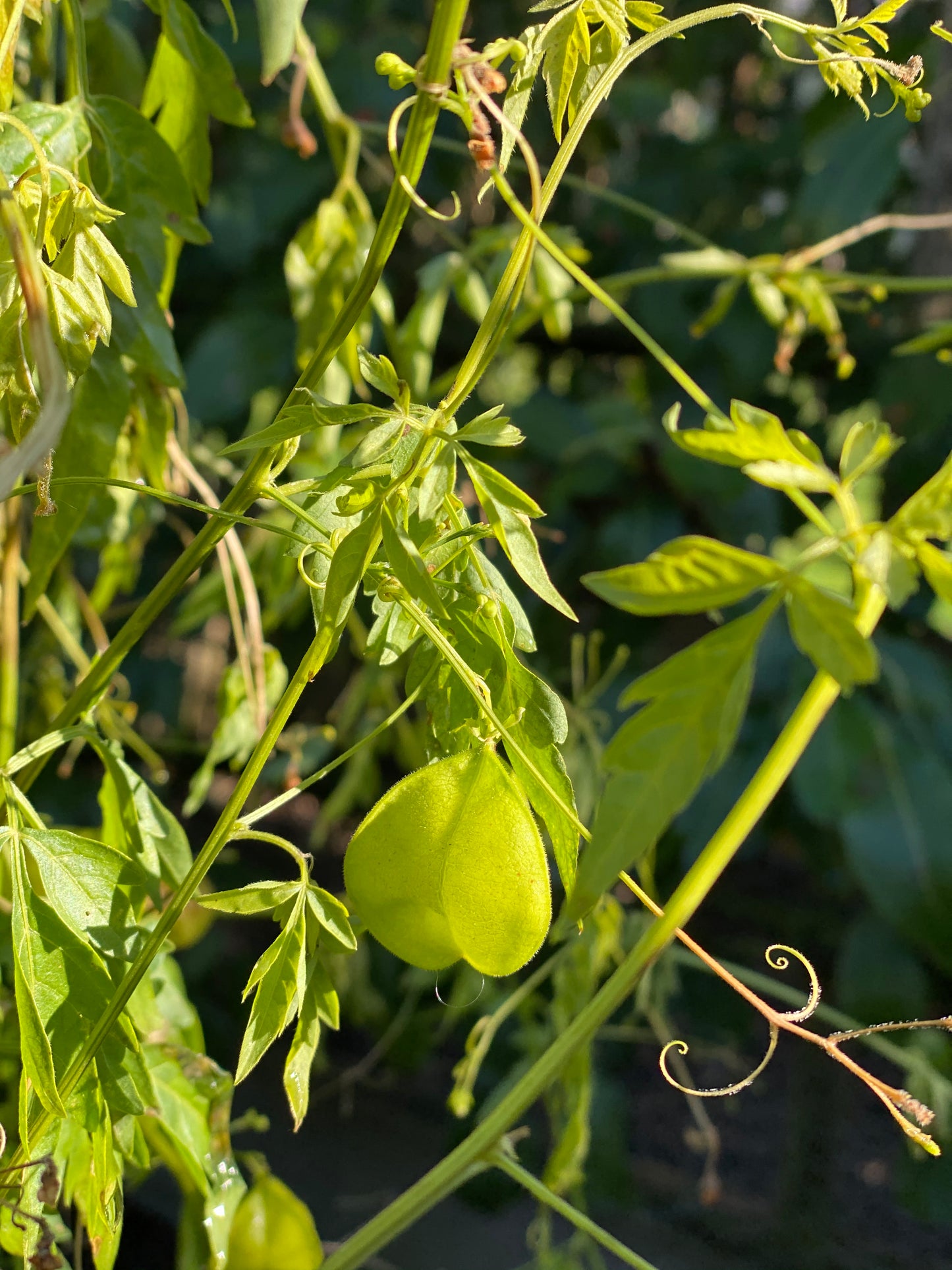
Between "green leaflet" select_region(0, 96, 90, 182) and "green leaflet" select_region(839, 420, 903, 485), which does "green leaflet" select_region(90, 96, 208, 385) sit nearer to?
"green leaflet" select_region(0, 96, 90, 182)

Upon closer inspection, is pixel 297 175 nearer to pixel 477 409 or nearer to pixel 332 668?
pixel 477 409

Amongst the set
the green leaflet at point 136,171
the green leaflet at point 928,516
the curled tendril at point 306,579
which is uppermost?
the green leaflet at point 136,171

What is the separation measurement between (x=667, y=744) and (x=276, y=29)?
0.28 meters

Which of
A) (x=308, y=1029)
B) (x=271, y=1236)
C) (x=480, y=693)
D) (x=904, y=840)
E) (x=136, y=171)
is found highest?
(x=136, y=171)

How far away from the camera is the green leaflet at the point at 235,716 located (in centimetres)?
57

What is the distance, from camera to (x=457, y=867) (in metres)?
0.33

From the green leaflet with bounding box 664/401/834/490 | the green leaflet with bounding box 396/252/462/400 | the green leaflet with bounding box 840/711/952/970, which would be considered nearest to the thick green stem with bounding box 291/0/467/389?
the green leaflet with bounding box 664/401/834/490

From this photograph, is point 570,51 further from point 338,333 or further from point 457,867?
point 457,867

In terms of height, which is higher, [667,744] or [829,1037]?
[667,744]

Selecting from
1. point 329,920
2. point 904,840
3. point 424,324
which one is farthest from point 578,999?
point 904,840

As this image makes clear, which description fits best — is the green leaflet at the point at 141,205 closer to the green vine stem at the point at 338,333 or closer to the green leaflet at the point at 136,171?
the green leaflet at the point at 136,171

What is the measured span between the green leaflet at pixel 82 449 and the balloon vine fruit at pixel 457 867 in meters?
0.18

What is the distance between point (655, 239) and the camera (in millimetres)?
1341

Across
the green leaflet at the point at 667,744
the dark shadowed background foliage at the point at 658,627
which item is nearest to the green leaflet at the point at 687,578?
the green leaflet at the point at 667,744
